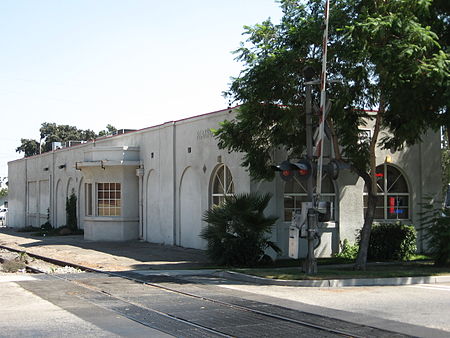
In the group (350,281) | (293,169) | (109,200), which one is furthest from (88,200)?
(350,281)

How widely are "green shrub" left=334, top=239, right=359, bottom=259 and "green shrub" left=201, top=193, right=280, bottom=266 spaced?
150 inches

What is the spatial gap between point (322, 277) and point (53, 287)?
20.7 ft

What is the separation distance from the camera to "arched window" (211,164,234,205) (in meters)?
22.3

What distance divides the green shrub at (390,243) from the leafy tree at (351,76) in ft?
10.6

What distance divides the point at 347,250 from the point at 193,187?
6654 millimetres

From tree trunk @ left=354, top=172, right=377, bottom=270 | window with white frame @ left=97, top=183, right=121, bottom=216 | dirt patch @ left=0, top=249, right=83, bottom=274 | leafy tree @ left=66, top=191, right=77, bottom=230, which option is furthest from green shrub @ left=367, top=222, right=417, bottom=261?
leafy tree @ left=66, top=191, right=77, bottom=230

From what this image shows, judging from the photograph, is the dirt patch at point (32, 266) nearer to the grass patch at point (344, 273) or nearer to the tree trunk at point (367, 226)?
the grass patch at point (344, 273)

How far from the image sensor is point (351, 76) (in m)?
15.5

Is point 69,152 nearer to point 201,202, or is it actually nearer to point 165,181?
point 165,181

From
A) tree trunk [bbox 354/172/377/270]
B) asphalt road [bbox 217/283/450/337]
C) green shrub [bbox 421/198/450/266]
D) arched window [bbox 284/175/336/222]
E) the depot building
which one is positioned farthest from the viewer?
the depot building

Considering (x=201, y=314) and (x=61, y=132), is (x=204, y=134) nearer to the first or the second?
(x=201, y=314)

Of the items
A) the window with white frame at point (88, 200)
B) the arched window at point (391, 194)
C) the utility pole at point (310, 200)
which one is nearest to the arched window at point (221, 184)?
the arched window at point (391, 194)

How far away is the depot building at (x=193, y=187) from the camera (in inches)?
847

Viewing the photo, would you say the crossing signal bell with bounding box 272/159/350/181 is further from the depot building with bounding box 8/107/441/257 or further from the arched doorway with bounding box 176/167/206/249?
the arched doorway with bounding box 176/167/206/249
